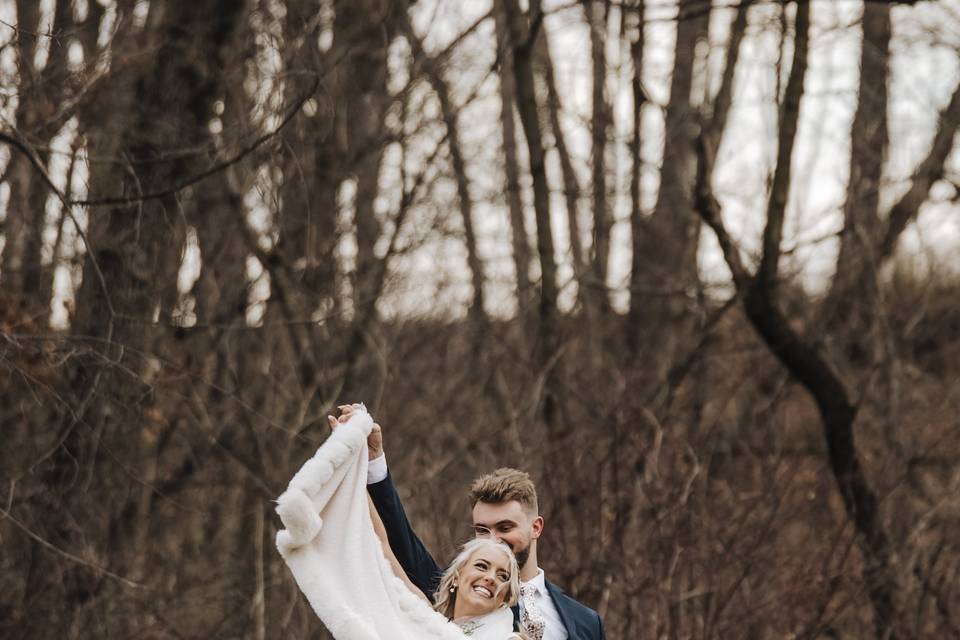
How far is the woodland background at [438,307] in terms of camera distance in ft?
28.3

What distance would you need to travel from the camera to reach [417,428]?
15750mm

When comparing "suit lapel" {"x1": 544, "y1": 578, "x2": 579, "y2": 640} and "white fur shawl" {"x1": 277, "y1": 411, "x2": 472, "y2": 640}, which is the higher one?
"white fur shawl" {"x1": 277, "y1": 411, "x2": 472, "y2": 640}

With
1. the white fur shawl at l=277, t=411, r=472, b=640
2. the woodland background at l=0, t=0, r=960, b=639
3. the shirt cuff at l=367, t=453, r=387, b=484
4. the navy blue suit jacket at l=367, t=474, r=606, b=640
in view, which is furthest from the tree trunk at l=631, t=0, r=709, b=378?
the white fur shawl at l=277, t=411, r=472, b=640

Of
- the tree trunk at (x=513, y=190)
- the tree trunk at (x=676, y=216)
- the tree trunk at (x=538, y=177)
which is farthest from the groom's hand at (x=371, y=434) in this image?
the tree trunk at (x=513, y=190)

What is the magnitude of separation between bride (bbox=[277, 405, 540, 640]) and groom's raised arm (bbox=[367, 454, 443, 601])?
8.2 inches

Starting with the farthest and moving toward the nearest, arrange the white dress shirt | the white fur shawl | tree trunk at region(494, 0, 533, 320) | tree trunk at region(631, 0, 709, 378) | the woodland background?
tree trunk at region(494, 0, 533, 320), tree trunk at region(631, 0, 709, 378), the woodland background, the white dress shirt, the white fur shawl

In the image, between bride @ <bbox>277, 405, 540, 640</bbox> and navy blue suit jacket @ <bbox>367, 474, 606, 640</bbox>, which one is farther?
navy blue suit jacket @ <bbox>367, 474, 606, 640</bbox>

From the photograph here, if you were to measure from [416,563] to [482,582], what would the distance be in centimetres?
57

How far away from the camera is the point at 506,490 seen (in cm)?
514

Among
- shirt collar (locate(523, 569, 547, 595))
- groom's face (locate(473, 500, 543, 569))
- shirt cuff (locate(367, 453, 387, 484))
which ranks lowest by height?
shirt collar (locate(523, 569, 547, 595))

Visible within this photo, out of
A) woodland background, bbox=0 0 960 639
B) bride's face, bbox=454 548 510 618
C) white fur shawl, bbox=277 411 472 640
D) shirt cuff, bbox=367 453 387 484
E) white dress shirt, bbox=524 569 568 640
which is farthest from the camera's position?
woodland background, bbox=0 0 960 639

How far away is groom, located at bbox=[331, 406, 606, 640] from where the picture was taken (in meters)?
5.11

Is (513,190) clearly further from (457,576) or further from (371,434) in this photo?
(457,576)

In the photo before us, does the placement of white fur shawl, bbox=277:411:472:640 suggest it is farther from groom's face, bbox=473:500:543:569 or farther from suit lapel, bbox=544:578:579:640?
suit lapel, bbox=544:578:579:640
